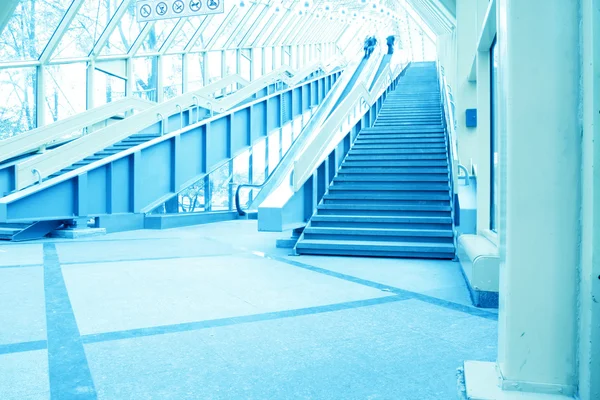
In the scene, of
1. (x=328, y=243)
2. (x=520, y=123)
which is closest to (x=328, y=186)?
(x=328, y=243)

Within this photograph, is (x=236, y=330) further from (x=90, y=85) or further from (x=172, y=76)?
(x=172, y=76)

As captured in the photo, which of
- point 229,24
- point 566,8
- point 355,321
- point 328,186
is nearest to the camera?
point 566,8

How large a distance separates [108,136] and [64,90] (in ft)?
10.8

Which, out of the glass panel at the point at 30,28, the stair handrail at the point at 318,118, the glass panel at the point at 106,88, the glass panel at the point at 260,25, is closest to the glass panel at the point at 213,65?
the glass panel at the point at 260,25

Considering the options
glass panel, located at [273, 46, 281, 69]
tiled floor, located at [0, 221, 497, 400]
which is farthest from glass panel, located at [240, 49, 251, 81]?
tiled floor, located at [0, 221, 497, 400]

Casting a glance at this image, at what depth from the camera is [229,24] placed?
21.2 m

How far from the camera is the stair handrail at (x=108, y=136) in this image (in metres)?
9.82

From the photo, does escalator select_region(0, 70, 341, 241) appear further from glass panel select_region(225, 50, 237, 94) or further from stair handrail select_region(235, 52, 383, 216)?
glass panel select_region(225, 50, 237, 94)

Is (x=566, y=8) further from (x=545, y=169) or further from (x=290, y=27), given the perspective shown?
(x=290, y=27)

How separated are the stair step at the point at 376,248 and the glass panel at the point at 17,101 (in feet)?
30.7

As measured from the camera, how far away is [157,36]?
1764 cm

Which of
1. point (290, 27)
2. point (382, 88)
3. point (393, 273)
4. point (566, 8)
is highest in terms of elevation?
point (290, 27)

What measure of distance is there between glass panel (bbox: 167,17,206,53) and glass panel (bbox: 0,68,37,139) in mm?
6007

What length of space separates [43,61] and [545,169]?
1429cm
